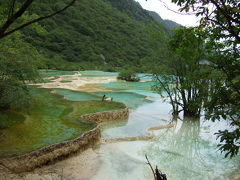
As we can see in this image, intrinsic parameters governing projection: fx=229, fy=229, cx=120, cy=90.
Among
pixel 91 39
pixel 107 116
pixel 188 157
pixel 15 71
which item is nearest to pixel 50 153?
pixel 15 71

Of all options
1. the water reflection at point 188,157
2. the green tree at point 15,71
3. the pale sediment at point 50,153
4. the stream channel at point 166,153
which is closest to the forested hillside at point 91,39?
the stream channel at point 166,153

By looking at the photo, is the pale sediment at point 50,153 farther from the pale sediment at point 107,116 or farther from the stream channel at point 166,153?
the pale sediment at point 107,116

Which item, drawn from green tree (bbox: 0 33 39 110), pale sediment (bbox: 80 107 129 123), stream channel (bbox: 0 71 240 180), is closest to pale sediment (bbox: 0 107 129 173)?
stream channel (bbox: 0 71 240 180)

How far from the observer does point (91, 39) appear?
3487 inches

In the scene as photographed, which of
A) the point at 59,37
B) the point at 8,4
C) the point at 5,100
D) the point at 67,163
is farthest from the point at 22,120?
the point at 59,37

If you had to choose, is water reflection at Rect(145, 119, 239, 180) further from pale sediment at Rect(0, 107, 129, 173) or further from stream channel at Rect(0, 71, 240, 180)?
pale sediment at Rect(0, 107, 129, 173)

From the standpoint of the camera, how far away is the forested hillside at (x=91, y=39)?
71.4 meters

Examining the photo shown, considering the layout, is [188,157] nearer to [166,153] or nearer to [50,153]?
[166,153]

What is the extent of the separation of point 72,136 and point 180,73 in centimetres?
954

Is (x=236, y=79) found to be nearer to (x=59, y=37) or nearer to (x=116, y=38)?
(x=59, y=37)

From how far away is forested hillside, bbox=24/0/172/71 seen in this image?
7144cm

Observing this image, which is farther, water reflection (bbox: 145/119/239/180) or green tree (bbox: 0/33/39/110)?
green tree (bbox: 0/33/39/110)

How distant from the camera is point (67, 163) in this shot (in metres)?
9.82

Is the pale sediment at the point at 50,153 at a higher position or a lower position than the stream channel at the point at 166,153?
higher
